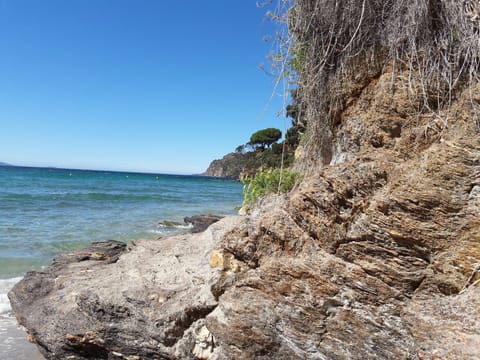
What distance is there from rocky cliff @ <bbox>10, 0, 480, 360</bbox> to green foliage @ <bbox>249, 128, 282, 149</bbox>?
170 feet

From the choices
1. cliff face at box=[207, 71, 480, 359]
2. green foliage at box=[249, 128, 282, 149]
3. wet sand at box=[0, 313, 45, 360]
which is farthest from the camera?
Answer: green foliage at box=[249, 128, 282, 149]

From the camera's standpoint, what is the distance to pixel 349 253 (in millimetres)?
2553

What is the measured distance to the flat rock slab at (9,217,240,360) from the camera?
3.26 m

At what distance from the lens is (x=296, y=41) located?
3.21 metres

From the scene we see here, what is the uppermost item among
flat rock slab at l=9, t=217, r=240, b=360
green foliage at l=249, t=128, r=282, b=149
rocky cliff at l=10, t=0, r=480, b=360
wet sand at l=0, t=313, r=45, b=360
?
green foliage at l=249, t=128, r=282, b=149

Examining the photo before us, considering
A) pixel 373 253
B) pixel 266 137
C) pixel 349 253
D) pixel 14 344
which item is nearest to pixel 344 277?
pixel 349 253

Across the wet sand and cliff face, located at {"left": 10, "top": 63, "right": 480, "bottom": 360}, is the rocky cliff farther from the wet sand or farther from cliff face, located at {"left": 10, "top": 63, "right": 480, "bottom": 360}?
the wet sand

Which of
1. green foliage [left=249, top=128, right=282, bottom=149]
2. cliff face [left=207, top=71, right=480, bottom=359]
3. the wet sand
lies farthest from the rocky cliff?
green foliage [left=249, top=128, right=282, bottom=149]

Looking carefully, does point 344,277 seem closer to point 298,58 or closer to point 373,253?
point 373,253

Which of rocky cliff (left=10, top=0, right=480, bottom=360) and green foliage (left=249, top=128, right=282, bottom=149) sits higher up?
green foliage (left=249, top=128, right=282, bottom=149)

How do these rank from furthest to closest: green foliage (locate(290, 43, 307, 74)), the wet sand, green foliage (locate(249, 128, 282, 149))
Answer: green foliage (locate(249, 128, 282, 149))
the wet sand
green foliage (locate(290, 43, 307, 74))

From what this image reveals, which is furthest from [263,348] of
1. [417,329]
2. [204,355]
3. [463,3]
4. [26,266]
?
[26,266]

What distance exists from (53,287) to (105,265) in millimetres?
760

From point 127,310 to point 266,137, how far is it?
53994 mm
